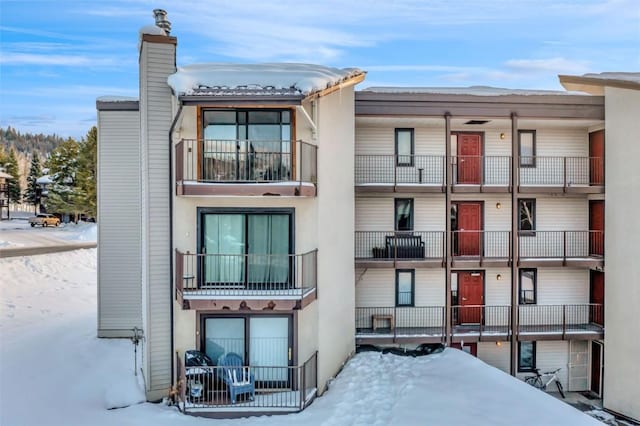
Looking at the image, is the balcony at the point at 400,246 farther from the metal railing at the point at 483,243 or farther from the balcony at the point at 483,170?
the balcony at the point at 483,170

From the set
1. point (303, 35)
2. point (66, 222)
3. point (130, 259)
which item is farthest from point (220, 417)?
point (66, 222)

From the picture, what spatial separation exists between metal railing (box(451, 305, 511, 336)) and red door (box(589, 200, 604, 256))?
12.8 feet

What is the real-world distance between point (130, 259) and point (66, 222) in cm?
4572

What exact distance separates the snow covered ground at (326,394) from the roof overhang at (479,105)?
8250 millimetres

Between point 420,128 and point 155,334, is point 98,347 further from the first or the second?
point 420,128

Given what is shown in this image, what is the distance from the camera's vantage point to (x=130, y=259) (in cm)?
1723

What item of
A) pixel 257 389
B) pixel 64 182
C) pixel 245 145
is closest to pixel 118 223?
pixel 245 145

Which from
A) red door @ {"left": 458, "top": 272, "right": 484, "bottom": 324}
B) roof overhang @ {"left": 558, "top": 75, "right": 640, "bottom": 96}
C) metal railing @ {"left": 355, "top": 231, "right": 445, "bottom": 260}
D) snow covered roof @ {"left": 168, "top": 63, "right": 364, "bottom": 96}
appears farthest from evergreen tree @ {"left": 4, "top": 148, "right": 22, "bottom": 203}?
roof overhang @ {"left": 558, "top": 75, "right": 640, "bottom": 96}

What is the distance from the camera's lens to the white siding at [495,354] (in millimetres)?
15969

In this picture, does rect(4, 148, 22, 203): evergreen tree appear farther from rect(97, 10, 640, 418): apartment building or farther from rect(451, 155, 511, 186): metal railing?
rect(451, 155, 511, 186): metal railing

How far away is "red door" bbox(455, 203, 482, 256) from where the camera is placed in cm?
1625

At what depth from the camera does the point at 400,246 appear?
51.0 ft

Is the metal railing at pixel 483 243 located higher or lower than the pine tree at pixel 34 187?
lower

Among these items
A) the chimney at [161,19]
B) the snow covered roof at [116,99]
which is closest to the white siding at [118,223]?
the snow covered roof at [116,99]
